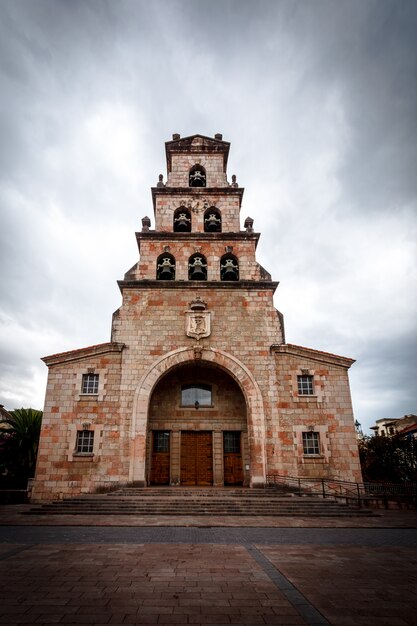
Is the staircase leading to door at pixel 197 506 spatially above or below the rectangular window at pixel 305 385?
below

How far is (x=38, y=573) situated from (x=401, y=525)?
33.8ft

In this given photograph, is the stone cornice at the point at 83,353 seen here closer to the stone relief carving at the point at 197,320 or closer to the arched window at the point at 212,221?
the stone relief carving at the point at 197,320

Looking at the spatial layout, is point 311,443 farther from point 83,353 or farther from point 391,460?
point 83,353

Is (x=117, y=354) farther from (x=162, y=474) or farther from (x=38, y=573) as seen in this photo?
(x=38, y=573)

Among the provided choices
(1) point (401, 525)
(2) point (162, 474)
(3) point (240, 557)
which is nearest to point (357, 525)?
(1) point (401, 525)

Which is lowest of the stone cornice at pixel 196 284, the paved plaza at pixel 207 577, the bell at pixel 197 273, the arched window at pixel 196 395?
the paved plaza at pixel 207 577

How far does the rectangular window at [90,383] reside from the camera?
1828cm

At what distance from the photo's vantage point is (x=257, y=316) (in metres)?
19.8

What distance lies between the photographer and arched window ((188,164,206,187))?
23.8 meters

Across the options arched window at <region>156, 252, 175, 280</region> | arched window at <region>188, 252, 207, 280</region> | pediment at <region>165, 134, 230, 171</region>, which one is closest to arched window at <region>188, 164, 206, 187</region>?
pediment at <region>165, 134, 230, 171</region>

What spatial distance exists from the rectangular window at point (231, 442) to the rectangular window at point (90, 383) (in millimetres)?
6973

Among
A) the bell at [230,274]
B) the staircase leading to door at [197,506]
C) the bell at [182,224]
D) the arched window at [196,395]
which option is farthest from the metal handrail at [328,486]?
the bell at [182,224]

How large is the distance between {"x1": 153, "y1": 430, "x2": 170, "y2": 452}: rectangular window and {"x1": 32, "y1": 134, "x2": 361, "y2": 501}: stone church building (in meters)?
0.05

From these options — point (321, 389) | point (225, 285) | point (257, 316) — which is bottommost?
point (321, 389)
